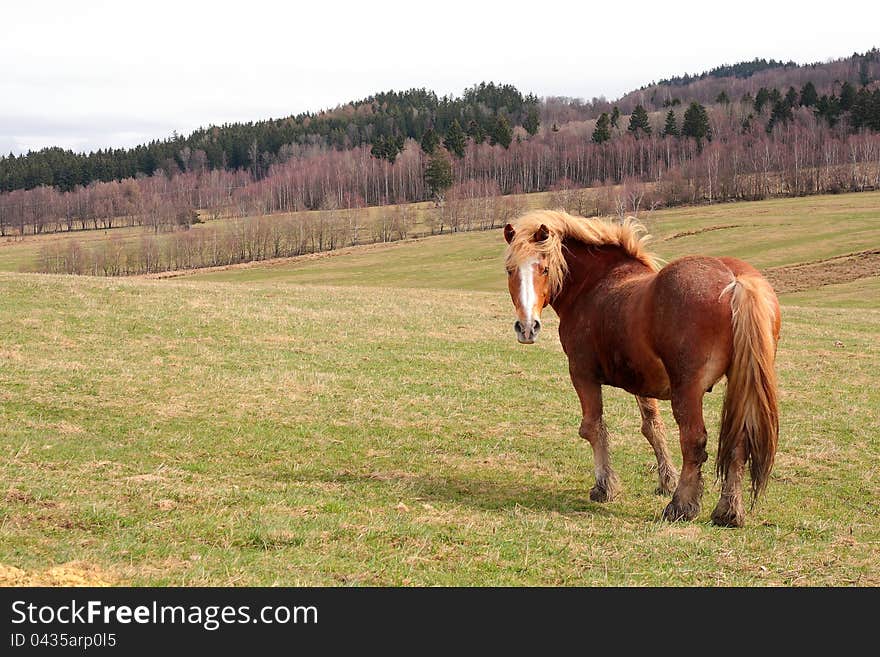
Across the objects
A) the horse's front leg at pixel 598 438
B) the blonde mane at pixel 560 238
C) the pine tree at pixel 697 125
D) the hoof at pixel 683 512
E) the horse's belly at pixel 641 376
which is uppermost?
the pine tree at pixel 697 125

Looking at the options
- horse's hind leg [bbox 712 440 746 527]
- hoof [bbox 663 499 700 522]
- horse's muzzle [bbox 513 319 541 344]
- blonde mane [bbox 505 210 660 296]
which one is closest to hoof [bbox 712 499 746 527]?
horse's hind leg [bbox 712 440 746 527]

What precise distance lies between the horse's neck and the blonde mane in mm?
98

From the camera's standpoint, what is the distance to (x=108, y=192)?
178m

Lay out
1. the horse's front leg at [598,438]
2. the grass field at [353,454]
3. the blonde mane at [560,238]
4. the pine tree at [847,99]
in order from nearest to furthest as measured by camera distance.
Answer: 1. the grass field at [353,454]
2. the blonde mane at [560,238]
3. the horse's front leg at [598,438]
4. the pine tree at [847,99]

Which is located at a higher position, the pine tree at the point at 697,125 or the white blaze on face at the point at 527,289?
the pine tree at the point at 697,125

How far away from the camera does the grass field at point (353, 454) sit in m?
6.20

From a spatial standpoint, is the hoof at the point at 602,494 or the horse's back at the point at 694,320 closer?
the horse's back at the point at 694,320

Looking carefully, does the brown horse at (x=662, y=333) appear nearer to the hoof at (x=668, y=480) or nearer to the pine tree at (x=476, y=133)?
the hoof at (x=668, y=480)

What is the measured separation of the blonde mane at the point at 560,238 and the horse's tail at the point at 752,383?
65.3 inches

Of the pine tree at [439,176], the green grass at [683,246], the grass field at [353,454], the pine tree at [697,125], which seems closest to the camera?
the grass field at [353,454]

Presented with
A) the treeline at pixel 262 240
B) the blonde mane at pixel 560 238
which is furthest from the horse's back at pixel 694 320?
the treeline at pixel 262 240

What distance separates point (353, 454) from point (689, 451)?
525cm

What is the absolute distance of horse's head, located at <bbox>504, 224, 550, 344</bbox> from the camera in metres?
8.37

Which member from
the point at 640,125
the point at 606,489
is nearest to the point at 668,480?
the point at 606,489
